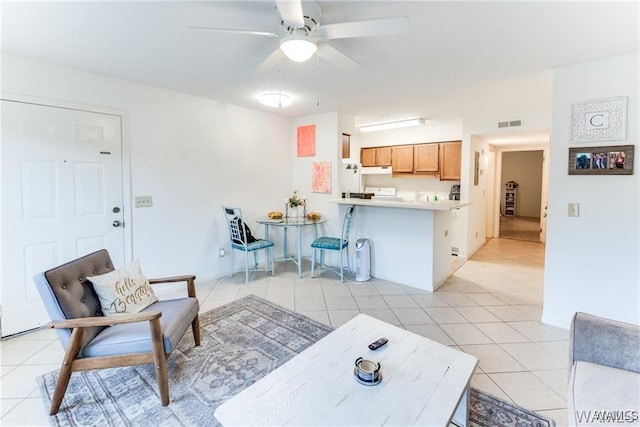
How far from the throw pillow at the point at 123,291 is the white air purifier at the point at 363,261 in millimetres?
2572

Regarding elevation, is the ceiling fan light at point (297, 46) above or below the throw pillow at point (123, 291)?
above

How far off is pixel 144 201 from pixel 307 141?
102 inches

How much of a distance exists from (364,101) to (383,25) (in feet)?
7.84

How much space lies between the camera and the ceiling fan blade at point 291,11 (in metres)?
1.49

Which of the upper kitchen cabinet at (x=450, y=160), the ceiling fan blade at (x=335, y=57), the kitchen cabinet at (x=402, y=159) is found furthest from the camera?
the kitchen cabinet at (x=402, y=159)

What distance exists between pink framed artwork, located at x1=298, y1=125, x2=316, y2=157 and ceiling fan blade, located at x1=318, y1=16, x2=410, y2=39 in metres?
3.00

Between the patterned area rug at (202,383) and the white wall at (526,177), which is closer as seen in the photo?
the patterned area rug at (202,383)

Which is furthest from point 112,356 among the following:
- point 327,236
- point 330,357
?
point 327,236

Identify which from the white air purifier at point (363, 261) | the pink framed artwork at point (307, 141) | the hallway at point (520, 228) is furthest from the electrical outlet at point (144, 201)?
the hallway at point (520, 228)

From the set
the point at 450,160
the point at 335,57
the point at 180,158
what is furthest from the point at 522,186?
the point at 180,158

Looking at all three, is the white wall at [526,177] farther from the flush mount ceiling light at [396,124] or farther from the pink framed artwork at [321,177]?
the pink framed artwork at [321,177]

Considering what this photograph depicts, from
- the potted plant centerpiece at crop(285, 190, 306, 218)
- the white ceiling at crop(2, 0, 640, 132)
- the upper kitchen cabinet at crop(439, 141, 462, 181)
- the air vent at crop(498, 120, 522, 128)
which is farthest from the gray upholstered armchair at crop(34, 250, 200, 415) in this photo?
the air vent at crop(498, 120, 522, 128)

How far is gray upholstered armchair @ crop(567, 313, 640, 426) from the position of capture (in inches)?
49.0

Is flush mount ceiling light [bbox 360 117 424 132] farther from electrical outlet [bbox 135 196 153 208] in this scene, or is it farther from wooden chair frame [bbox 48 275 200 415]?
wooden chair frame [bbox 48 275 200 415]
